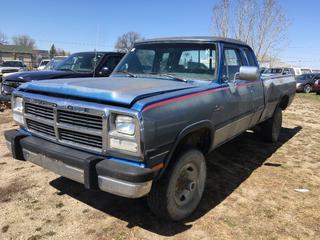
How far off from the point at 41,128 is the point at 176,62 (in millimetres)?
1946

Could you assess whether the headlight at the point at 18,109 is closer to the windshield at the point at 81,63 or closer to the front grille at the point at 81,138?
the front grille at the point at 81,138

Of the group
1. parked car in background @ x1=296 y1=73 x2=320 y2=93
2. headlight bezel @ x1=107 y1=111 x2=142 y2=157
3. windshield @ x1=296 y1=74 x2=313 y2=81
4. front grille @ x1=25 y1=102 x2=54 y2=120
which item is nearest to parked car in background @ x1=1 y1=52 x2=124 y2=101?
front grille @ x1=25 y1=102 x2=54 y2=120

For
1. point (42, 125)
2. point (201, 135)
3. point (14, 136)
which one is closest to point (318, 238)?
point (201, 135)

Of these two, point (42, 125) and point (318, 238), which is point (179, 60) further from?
point (318, 238)

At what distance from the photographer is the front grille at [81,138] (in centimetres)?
302

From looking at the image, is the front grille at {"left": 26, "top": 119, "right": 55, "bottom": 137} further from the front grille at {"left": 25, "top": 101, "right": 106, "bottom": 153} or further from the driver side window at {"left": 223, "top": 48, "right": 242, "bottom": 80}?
the driver side window at {"left": 223, "top": 48, "right": 242, "bottom": 80}

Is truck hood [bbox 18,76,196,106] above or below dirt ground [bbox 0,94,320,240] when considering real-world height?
above

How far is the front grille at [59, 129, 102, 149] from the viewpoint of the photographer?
3.02 metres

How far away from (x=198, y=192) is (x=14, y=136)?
216 centimetres

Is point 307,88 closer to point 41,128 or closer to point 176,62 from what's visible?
point 176,62

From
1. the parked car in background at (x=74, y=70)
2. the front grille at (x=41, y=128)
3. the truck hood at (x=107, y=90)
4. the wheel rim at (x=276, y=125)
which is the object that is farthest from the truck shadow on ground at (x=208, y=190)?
the parked car in background at (x=74, y=70)

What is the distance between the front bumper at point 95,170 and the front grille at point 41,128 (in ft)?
0.44

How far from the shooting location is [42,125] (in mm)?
3533

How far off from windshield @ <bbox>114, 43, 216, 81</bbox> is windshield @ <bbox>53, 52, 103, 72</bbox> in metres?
4.08
